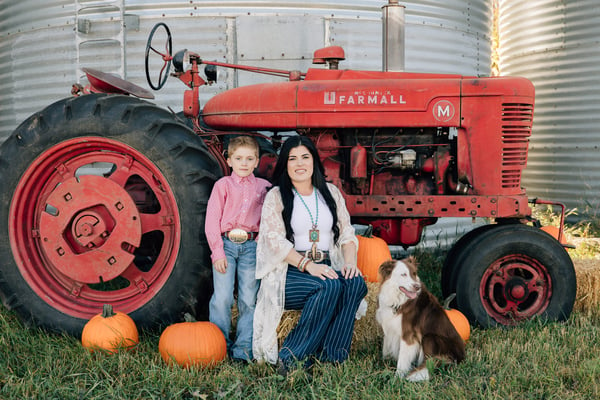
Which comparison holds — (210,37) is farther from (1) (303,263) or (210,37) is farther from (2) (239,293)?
(1) (303,263)

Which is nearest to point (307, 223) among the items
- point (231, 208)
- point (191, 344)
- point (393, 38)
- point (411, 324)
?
point (231, 208)

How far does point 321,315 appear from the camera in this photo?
3145 millimetres

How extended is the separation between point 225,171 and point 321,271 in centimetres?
127

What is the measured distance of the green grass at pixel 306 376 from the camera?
9.05 feet

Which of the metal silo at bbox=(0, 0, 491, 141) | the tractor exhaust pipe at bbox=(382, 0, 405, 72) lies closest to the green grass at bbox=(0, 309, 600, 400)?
the tractor exhaust pipe at bbox=(382, 0, 405, 72)

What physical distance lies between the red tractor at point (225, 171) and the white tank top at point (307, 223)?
43cm

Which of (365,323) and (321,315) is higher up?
(321,315)

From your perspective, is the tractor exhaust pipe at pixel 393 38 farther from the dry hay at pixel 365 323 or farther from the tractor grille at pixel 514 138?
the dry hay at pixel 365 323

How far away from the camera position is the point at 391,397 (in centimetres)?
267

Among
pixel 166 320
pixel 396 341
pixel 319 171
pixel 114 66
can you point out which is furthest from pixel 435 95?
pixel 114 66

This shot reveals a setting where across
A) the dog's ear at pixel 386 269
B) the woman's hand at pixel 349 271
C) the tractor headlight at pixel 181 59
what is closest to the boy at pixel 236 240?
the woman's hand at pixel 349 271

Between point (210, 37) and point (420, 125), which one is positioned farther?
point (210, 37)

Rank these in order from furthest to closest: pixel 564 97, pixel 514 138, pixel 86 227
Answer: pixel 564 97 < pixel 514 138 < pixel 86 227

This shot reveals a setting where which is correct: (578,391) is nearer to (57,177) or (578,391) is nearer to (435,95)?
(435,95)
